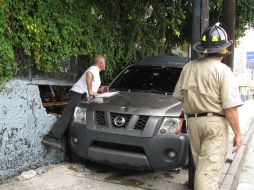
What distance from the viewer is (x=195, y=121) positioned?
3.98 m

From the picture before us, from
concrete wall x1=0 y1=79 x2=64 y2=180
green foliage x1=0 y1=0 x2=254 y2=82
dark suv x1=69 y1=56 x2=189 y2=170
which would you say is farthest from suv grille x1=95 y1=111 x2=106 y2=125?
green foliage x1=0 y1=0 x2=254 y2=82

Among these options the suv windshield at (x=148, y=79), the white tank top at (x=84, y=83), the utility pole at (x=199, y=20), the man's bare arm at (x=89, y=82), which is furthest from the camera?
the suv windshield at (x=148, y=79)

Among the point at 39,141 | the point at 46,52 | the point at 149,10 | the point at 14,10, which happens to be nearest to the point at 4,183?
the point at 39,141

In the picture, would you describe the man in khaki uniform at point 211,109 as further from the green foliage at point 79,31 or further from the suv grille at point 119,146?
the green foliage at point 79,31

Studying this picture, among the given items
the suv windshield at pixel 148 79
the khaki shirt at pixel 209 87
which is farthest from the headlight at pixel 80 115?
the khaki shirt at pixel 209 87

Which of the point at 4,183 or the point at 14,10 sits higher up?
the point at 14,10

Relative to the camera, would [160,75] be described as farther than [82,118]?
Yes

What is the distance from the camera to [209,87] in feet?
12.7

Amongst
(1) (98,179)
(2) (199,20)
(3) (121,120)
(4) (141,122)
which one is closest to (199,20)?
(2) (199,20)

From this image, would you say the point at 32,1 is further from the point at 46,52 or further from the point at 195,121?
the point at 195,121

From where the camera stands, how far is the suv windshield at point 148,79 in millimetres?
6738

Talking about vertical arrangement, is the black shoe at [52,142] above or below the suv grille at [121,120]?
below

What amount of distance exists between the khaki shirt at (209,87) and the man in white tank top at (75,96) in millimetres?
2479

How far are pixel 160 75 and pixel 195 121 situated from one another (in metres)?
3.12
